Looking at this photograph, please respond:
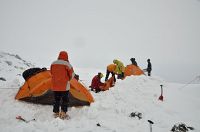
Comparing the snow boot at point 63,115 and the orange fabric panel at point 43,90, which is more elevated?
the orange fabric panel at point 43,90

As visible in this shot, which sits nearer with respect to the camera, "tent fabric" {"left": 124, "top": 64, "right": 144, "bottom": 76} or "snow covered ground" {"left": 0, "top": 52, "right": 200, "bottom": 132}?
"snow covered ground" {"left": 0, "top": 52, "right": 200, "bottom": 132}

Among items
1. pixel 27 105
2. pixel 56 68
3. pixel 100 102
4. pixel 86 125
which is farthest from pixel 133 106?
pixel 27 105

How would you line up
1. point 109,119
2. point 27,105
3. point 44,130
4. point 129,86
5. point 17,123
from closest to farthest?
point 44,130
point 17,123
point 109,119
point 27,105
point 129,86

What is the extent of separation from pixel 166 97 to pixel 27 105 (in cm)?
587

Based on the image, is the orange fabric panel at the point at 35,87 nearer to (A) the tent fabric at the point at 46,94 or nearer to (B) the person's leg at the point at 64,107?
(A) the tent fabric at the point at 46,94

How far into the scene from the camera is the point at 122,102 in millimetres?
9867

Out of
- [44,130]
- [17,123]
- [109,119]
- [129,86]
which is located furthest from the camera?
[129,86]

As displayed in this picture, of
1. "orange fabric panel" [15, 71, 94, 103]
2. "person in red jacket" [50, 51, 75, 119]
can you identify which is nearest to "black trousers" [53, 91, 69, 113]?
"person in red jacket" [50, 51, 75, 119]

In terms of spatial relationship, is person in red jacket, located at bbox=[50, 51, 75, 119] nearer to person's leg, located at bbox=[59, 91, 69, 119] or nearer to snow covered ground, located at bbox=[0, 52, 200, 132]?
person's leg, located at bbox=[59, 91, 69, 119]

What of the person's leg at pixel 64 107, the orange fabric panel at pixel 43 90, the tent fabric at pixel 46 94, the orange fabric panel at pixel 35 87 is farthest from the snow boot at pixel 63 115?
the orange fabric panel at pixel 35 87

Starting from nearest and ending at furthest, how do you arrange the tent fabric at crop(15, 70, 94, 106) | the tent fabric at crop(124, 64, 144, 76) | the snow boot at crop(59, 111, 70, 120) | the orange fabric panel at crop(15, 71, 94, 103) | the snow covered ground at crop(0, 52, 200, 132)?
the snow covered ground at crop(0, 52, 200, 132)
the snow boot at crop(59, 111, 70, 120)
the tent fabric at crop(15, 70, 94, 106)
the orange fabric panel at crop(15, 71, 94, 103)
the tent fabric at crop(124, 64, 144, 76)

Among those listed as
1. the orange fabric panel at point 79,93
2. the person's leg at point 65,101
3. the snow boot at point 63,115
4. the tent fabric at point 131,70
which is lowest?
the snow boot at point 63,115

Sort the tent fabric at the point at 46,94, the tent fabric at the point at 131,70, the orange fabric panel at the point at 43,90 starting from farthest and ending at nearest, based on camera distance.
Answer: the tent fabric at the point at 131,70 → the orange fabric panel at the point at 43,90 → the tent fabric at the point at 46,94

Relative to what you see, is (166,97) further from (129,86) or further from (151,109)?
(151,109)
